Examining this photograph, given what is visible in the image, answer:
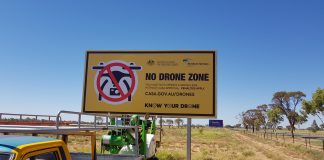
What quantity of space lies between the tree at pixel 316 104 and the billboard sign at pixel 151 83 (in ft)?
89.4

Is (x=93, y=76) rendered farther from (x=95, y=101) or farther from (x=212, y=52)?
(x=212, y=52)

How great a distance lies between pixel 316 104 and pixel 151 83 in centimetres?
2905

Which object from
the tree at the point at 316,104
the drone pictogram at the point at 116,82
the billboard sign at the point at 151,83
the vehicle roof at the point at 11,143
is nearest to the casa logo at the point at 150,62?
the billboard sign at the point at 151,83

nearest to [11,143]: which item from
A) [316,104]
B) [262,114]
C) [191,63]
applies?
[191,63]

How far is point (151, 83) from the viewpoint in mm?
15477

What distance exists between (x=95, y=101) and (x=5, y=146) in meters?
12.3

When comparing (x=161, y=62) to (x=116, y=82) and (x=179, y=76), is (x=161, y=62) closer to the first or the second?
(x=179, y=76)

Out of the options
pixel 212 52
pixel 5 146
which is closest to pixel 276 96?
pixel 212 52

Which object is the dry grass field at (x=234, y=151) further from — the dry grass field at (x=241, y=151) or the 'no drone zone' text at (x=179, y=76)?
the 'no drone zone' text at (x=179, y=76)

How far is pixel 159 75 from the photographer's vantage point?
50.8 feet

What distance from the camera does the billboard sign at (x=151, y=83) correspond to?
14.9 meters

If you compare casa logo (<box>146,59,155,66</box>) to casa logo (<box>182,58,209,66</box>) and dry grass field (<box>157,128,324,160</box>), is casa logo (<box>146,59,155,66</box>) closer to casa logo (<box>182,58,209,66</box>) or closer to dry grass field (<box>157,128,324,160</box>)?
casa logo (<box>182,58,209,66</box>)

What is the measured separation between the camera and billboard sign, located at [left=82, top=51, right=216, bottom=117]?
14.9m

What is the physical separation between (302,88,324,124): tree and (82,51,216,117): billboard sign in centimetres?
2725
